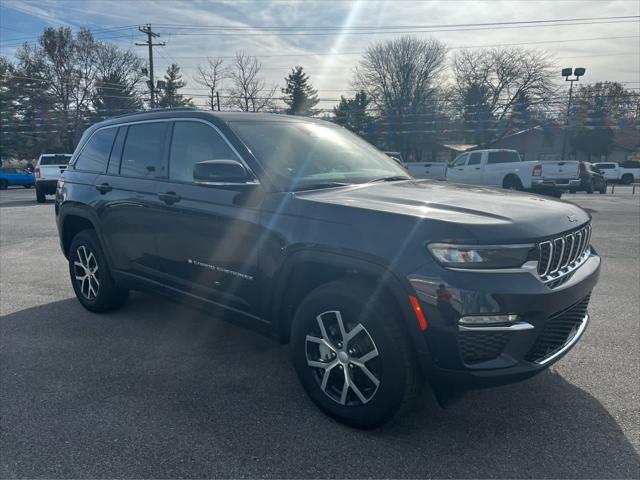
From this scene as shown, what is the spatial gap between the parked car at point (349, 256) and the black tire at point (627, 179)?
4362cm

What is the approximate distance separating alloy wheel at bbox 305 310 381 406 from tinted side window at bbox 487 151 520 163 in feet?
58.7

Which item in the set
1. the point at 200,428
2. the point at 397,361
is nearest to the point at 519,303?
the point at 397,361

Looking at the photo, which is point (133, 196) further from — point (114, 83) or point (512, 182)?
point (114, 83)

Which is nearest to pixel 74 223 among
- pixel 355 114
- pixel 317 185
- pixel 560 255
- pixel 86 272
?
pixel 86 272

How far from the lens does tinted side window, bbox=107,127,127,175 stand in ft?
14.7

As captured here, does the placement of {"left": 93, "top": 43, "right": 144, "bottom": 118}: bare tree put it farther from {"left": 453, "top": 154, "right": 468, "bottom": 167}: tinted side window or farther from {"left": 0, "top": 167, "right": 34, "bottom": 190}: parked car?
{"left": 453, "top": 154, "right": 468, "bottom": 167}: tinted side window

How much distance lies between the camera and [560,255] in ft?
8.68

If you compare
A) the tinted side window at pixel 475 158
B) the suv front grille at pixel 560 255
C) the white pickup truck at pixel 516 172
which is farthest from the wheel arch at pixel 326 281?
the tinted side window at pixel 475 158

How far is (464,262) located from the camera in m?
2.36

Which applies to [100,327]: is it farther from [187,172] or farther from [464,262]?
[464,262]

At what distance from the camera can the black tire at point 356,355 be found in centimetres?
253

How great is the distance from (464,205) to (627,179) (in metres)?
45.1

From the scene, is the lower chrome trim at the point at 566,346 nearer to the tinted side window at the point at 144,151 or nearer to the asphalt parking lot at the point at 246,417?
the asphalt parking lot at the point at 246,417

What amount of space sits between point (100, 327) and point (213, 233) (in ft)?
6.44
